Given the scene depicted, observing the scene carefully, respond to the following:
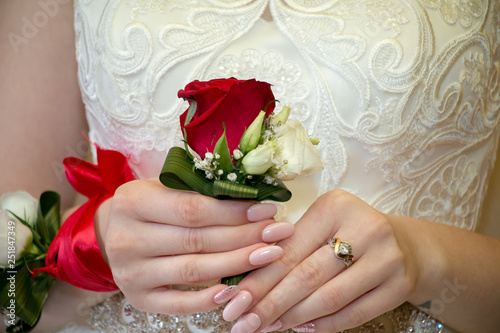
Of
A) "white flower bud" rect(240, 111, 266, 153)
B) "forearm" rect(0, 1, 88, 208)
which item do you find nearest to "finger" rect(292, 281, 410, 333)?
"white flower bud" rect(240, 111, 266, 153)

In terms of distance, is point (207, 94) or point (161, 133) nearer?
point (207, 94)

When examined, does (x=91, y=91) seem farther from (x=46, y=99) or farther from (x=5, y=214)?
(x=5, y=214)

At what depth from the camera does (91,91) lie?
1067 millimetres

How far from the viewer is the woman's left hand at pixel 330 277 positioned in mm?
696

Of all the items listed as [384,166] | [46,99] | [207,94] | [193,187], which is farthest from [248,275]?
[46,99]

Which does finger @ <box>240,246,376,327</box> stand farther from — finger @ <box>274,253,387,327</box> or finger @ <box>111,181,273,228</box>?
finger @ <box>111,181,273,228</box>

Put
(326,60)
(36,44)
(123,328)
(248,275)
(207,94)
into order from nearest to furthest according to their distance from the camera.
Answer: (207,94), (248,275), (326,60), (123,328), (36,44)

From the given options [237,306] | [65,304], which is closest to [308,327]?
[237,306]

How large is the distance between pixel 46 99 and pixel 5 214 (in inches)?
12.7

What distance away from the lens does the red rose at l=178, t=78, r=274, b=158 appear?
594 mm

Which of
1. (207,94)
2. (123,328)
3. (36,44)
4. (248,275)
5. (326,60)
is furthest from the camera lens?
(36,44)

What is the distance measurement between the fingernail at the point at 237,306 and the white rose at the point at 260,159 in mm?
198

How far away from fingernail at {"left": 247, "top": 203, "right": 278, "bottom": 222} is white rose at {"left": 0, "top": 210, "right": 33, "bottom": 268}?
61cm

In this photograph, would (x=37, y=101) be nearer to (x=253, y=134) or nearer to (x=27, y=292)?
(x=27, y=292)
